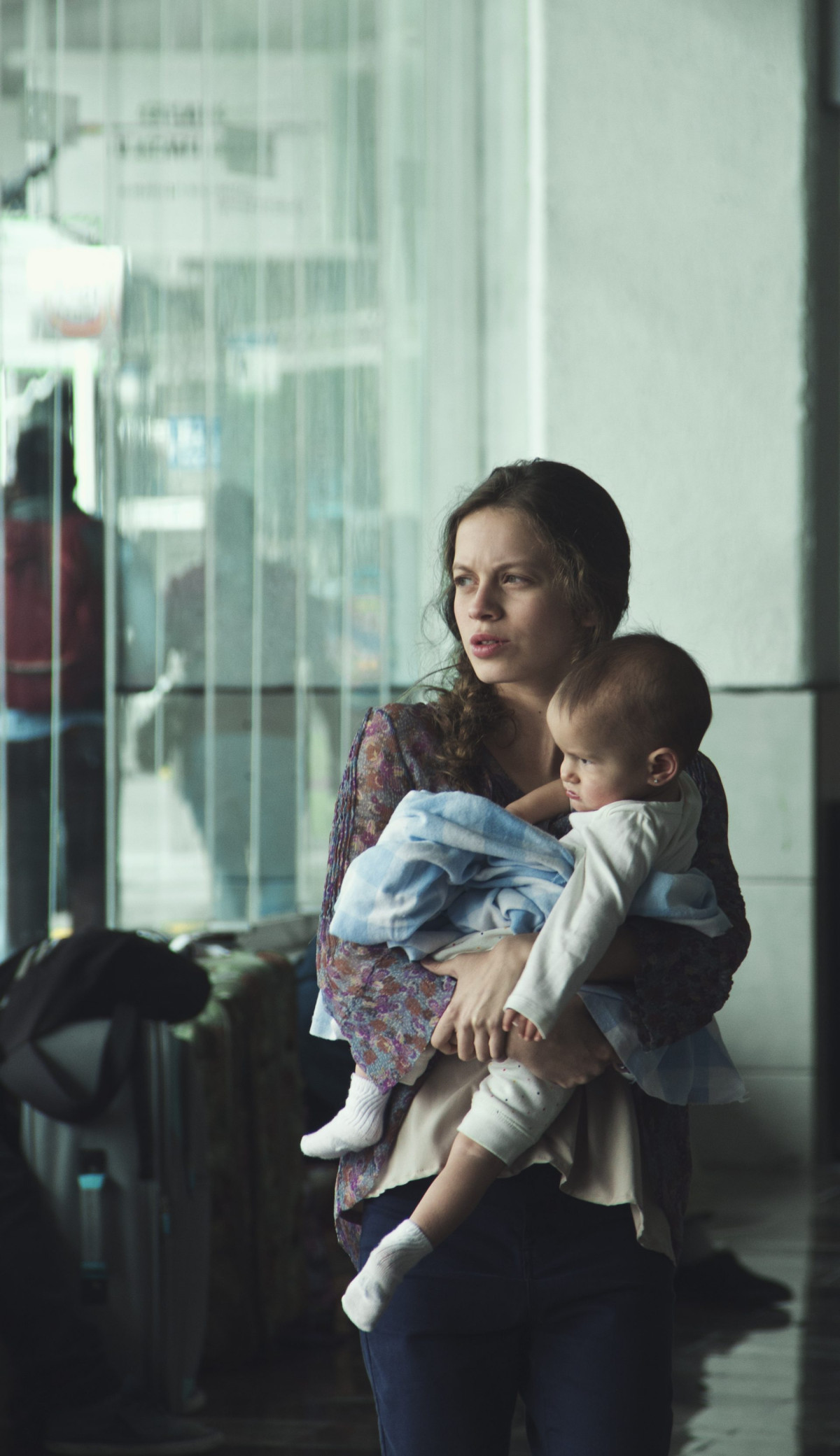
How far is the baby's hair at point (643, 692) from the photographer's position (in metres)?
1.35

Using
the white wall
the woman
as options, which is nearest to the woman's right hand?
the woman

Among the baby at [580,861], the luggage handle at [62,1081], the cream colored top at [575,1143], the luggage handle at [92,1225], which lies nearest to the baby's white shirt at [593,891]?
the baby at [580,861]

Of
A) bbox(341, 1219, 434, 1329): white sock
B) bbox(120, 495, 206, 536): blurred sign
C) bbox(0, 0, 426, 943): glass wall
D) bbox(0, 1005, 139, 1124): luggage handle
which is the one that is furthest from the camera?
bbox(120, 495, 206, 536): blurred sign

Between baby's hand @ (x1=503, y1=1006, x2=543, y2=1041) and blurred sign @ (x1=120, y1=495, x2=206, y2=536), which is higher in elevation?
blurred sign @ (x1=120, y1=495, x2=206, y2=536)

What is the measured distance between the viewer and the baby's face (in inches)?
53.2

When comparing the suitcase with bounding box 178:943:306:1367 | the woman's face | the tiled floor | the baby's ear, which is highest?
the woman's face

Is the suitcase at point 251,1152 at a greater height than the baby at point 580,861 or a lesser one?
lesser

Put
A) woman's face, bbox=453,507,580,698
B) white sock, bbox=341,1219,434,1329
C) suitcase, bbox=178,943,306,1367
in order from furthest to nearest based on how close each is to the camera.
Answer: suitcase, bbox=178,943,306,1367 → woman's face, bbox=453,507,580,698 → white sock, bbox=341,1219,434,1329

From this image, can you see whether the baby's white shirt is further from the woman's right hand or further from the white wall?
the white wall

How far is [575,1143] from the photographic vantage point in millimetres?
1340

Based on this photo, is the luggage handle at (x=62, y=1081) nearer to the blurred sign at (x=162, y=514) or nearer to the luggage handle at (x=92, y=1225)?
the luggage handle at (x=92, y=1225)

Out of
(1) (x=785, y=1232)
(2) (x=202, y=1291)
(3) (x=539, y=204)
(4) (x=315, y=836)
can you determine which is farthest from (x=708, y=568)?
(2) (x=202, y=1291)

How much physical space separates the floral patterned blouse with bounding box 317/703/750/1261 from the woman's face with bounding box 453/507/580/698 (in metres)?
0.08

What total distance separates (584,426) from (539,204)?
69cm
